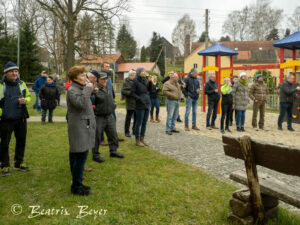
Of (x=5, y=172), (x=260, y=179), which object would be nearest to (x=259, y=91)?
(x=260, y=179)

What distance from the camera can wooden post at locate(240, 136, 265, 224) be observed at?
2.54 meters

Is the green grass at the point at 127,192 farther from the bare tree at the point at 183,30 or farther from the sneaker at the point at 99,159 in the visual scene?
the bare tree at the point at 183,30

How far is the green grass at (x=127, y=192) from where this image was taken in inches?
120

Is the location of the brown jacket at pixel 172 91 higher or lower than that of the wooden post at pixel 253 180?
higher

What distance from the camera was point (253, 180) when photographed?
2633mm

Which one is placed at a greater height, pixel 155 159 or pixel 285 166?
pixel 285 166

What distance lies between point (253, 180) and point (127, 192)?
1800 millimetres

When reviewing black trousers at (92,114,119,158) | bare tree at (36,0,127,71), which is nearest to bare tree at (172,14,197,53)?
bare tree at (36,0,127,71)

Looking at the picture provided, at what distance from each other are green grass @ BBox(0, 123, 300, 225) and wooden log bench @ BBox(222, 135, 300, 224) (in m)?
0.28

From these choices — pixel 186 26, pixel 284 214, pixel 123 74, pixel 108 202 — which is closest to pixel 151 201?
pixel 108 202

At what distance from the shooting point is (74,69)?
11.3ft

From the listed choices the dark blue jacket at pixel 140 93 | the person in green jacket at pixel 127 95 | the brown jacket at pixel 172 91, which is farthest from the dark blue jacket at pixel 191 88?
A: the dark blue jacket at pixel 140 93

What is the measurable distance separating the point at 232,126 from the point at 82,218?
7.89 m

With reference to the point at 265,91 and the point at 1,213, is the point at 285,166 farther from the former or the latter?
the point at 265,91
